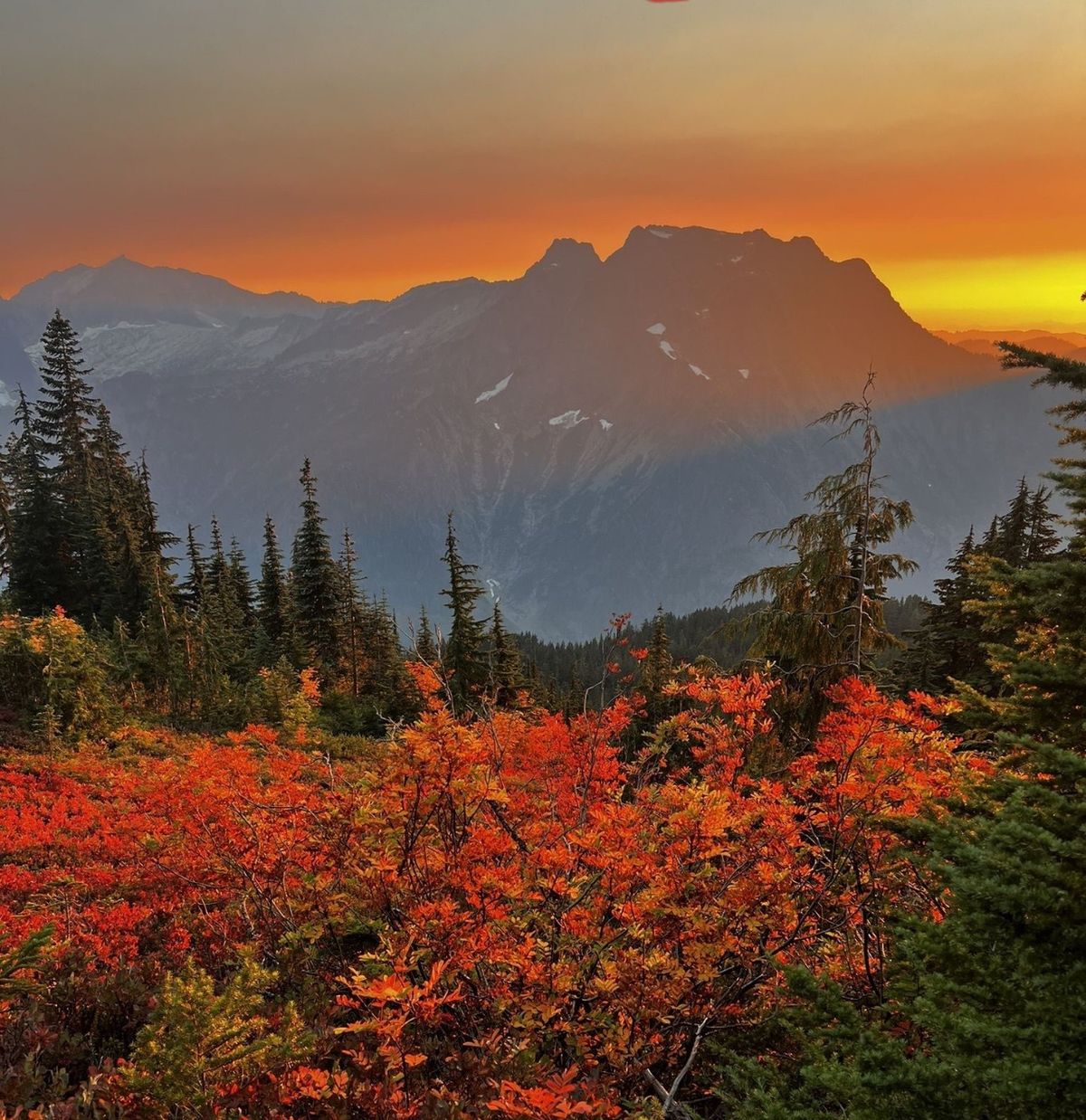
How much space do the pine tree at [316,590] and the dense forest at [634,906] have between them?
85.0 feet

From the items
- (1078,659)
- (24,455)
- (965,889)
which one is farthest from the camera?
(24,455)

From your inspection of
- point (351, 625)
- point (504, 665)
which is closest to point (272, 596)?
point (351, 625)

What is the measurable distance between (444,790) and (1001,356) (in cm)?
581

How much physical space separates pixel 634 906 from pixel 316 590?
122ft

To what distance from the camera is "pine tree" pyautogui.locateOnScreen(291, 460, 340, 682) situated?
3947cm

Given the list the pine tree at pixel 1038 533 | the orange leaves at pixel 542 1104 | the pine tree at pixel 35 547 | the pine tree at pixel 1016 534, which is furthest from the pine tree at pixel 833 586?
the pine tree at pixel 35 547

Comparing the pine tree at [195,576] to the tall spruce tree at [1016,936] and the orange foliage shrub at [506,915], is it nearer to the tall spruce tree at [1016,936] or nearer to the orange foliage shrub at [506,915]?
the orange foliage shrub at [506,915]

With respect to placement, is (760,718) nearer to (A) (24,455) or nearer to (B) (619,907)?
(B) (619,907)

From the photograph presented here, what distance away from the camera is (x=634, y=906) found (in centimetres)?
608

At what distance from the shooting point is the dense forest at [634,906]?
11.7 ft

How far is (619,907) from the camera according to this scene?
20.0 feet

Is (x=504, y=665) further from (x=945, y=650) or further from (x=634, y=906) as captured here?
(x=634, y=906)

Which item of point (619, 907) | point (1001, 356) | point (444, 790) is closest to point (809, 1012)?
point (619, 907)

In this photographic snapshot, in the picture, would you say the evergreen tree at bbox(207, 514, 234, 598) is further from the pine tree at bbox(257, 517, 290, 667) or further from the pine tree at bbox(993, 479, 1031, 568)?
the pine tree at bbox(993, 479, 1031, 568)
